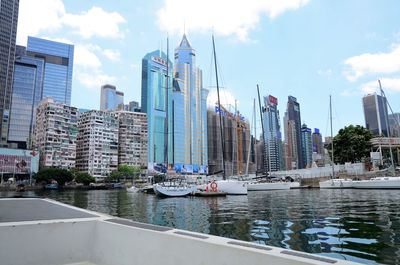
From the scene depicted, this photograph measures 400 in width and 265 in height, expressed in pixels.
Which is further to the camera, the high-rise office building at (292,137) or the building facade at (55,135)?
the high-rise office building at (292,137)

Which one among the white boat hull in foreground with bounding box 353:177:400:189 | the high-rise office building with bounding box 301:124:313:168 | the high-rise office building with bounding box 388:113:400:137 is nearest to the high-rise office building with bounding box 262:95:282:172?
the high-rise office building with bounding box 388:113:400:137

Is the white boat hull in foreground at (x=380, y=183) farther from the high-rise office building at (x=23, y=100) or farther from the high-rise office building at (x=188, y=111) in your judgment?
the high-rise office building at (x=23, y=100)

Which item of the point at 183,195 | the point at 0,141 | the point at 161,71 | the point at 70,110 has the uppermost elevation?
the point at 161,71

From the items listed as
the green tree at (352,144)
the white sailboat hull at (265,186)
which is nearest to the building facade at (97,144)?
the white sailboat hull at (265,186)

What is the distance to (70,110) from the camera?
5335 inches

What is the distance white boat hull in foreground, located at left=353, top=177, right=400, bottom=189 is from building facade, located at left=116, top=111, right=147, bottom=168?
408 ft

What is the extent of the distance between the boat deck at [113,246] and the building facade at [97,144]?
459ft

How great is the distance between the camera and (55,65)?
606 feet

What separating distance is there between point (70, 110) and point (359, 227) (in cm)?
14140

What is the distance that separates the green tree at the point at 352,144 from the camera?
207 feet

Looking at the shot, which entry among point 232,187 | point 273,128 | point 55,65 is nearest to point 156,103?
point 273,128

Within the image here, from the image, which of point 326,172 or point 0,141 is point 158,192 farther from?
point 0,141

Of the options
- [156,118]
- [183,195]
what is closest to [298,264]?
[183,195]

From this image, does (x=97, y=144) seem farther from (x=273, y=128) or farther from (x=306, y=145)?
(x=306, y=145)
